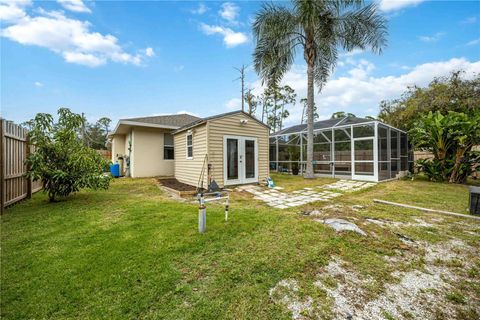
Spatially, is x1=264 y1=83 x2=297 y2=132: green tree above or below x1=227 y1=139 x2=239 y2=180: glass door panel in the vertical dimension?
above

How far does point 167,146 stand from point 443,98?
1667cm

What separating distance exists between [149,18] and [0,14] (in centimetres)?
435

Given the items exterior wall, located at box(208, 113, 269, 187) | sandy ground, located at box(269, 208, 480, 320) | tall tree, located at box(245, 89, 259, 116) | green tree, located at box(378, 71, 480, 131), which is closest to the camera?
sandy ground, located at box(269, 208, 480, 320)

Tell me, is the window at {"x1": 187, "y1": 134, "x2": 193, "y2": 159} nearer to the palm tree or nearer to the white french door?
the white french door

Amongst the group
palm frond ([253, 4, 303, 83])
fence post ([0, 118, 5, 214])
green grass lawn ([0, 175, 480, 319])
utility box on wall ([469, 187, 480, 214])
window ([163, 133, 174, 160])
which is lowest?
green grass lawn ([0, 175, 480, 319])

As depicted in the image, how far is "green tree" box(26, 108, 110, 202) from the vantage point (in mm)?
4816

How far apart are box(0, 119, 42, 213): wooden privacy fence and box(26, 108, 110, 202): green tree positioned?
0.30m

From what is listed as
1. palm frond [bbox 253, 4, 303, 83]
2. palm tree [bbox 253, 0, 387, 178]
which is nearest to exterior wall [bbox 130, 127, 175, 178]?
palm frond [bbox 253, 4, 303, 83]

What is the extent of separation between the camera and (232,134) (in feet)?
24.9

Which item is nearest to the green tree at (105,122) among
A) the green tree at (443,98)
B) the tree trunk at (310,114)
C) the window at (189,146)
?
the window at (189,146)

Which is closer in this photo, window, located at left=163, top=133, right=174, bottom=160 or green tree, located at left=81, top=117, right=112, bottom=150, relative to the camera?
window, located at left=163, top=133, right=174, bottom=160

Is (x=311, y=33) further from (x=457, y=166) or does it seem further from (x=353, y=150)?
(x=457, y=166)

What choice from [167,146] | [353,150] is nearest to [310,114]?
[353,150]

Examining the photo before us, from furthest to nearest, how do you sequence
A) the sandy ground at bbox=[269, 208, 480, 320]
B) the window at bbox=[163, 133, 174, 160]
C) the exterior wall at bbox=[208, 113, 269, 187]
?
the window at bbox=[163, 133, 174, 160], the exterior wall at bbox=[208, 113, 269, 187], the sandy ground at bbox=[269, 208, 480, 320]
